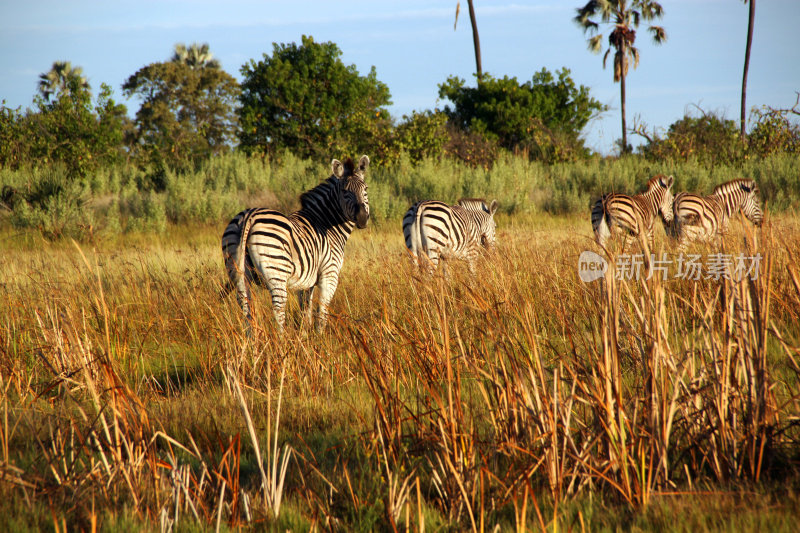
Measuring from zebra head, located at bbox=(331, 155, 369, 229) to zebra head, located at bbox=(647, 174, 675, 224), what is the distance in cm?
582

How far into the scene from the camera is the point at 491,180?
1702cm

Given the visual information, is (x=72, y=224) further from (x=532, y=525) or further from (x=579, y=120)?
(x=579, y=120)

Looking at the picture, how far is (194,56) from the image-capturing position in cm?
4525

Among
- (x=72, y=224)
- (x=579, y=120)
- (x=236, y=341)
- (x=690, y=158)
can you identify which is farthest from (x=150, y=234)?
(x=579, y=120)

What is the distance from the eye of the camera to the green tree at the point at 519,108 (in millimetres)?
29234

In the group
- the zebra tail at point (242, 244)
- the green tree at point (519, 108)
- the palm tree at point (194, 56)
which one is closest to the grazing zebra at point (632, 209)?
the zebra tail at point (242, 244)

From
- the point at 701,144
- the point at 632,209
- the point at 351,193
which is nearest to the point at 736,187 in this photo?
the point at 632,209

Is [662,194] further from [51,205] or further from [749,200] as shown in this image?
[51,205]

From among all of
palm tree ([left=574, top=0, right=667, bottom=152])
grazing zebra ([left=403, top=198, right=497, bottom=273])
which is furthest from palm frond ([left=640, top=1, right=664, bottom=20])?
grazing zebra ([left=403, top=198, right=497, bottom=273])

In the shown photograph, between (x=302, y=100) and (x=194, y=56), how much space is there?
29393 mm

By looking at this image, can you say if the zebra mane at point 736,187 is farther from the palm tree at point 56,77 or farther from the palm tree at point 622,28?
the palm tree at point 56,77

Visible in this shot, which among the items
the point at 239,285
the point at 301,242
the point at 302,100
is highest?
the point at 302,100

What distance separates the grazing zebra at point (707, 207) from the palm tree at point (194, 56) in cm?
4264

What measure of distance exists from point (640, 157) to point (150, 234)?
59.9ft
